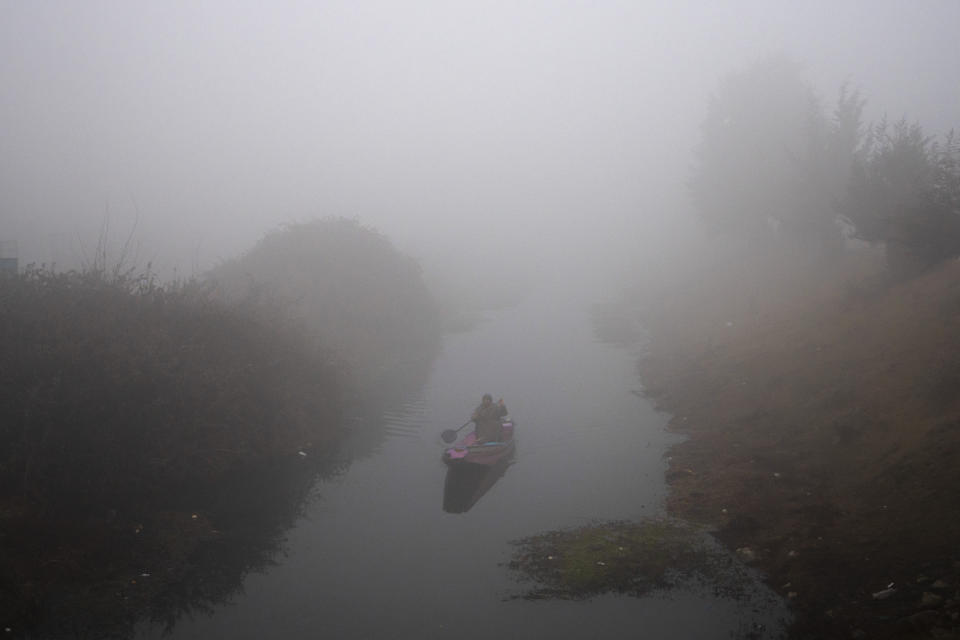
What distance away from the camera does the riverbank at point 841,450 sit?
921 centimetres

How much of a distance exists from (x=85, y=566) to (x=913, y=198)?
2738 centimetres

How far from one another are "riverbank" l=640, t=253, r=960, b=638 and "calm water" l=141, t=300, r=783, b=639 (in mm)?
1019

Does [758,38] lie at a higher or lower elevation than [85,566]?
higher

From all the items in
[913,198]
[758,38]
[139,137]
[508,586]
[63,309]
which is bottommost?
[508,586]

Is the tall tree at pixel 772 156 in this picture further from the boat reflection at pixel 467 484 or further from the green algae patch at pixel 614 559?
the green algae patch at pixel 614 559

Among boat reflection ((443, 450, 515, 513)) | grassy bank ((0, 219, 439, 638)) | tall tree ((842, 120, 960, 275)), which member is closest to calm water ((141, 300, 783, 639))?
boat reflection ((443, 450, 515, 513))

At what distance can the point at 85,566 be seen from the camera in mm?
10820

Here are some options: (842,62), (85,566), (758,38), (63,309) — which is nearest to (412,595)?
(85,566)

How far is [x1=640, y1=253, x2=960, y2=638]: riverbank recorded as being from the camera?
921 cm

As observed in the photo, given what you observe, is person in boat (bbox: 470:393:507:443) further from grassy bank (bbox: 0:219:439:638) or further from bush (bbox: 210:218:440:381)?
bush (bbox: 210:218:440:381)

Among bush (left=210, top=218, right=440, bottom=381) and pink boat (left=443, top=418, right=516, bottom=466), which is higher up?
bush (left=210, top=218, right=440, bottom=381)

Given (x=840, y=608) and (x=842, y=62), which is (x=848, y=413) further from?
(x=842, y=62)

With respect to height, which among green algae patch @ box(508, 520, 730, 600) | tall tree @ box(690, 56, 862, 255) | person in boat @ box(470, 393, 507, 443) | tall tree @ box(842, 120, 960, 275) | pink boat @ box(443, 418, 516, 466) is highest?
tall tree @ box(690, 56, 862, 255)

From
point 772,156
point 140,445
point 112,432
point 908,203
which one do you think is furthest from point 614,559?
point 772,156
